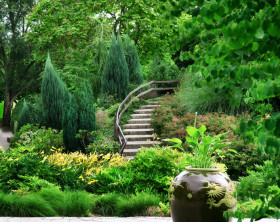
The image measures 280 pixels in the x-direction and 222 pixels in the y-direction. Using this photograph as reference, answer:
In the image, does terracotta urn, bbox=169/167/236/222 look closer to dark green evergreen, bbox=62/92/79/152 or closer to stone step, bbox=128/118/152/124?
dark green evergreen, bbox=62/92/79/152

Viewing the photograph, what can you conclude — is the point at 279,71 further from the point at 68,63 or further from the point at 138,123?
the point at 68,63

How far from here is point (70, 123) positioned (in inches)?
518

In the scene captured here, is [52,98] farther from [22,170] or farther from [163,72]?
[22,170]

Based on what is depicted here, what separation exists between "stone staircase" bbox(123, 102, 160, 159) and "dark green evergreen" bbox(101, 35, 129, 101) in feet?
5.06

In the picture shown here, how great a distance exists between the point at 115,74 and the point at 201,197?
1332 centimetres

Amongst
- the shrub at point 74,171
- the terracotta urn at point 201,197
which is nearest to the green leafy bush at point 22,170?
the shrub at point 74,171

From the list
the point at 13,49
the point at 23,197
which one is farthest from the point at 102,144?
the point at 13,49

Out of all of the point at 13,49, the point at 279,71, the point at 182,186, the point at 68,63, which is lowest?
the point at 182,186

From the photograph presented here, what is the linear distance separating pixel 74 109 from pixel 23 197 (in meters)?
7.46

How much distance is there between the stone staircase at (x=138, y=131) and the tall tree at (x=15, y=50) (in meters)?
13.6

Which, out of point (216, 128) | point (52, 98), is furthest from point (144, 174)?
point (52, 98)

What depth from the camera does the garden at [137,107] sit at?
154 cm

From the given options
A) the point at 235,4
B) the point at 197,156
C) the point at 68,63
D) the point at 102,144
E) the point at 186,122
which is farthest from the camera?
the point at 68,63

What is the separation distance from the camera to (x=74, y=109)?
1340 cm
